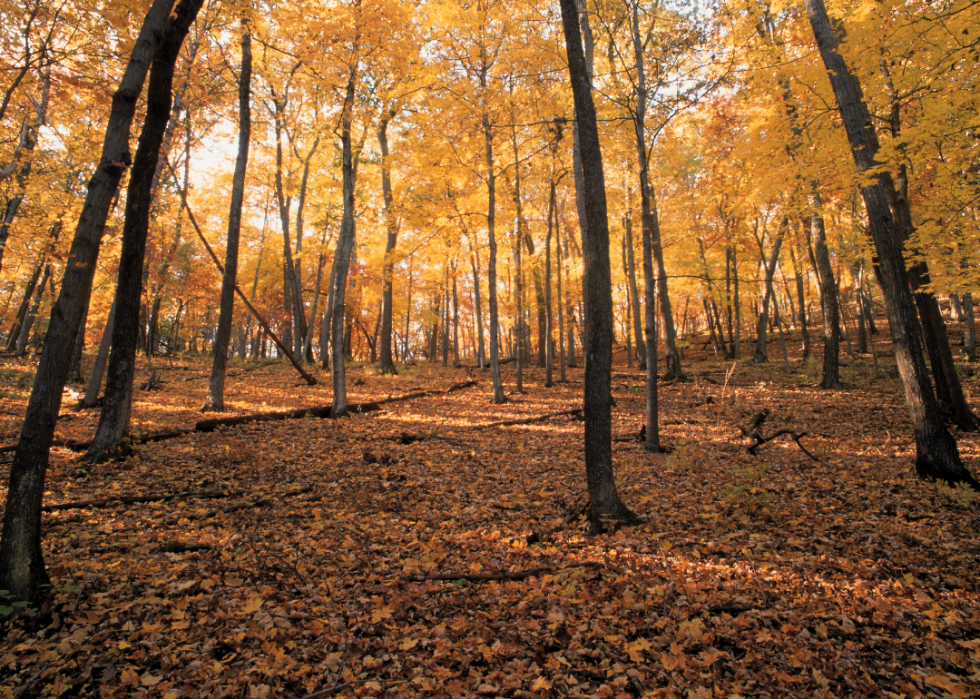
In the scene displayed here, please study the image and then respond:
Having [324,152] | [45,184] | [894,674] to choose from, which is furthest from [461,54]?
[894,674]

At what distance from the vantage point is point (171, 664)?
2986 mm

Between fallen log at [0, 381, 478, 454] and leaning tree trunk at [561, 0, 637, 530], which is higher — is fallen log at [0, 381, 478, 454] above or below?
below

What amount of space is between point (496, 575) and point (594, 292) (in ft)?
10.1

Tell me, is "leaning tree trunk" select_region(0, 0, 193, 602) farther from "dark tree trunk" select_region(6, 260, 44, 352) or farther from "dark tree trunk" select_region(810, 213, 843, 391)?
"dark tree trunk" select_region(6, 260, 44, 352)

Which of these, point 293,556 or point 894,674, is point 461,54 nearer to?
point 293,556

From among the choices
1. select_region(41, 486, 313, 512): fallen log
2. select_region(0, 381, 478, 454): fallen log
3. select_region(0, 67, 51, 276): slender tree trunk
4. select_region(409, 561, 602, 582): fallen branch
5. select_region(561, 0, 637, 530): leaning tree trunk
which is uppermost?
select_region(0, 67, 51, 276): slender tree trunk

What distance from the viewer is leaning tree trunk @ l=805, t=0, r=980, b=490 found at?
607cm

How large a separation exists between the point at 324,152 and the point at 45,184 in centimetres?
878

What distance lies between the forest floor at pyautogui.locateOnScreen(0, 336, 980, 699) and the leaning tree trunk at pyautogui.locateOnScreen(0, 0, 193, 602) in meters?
0.38

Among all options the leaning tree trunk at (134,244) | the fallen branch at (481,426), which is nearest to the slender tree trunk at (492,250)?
the fallen branch at (481,426)

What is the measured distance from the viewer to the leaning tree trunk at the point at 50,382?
323cm

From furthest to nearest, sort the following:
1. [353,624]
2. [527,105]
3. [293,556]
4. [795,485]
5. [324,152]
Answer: [324,152], [527,105], [795,485], [293,556], [353,624]

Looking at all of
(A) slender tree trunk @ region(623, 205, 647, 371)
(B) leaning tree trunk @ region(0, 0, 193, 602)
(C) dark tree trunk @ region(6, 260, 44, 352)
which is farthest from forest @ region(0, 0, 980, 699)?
(A) slender tree trunk @ region(623, 205, 647, 371)

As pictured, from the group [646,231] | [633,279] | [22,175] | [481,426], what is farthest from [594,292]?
[22,175]
